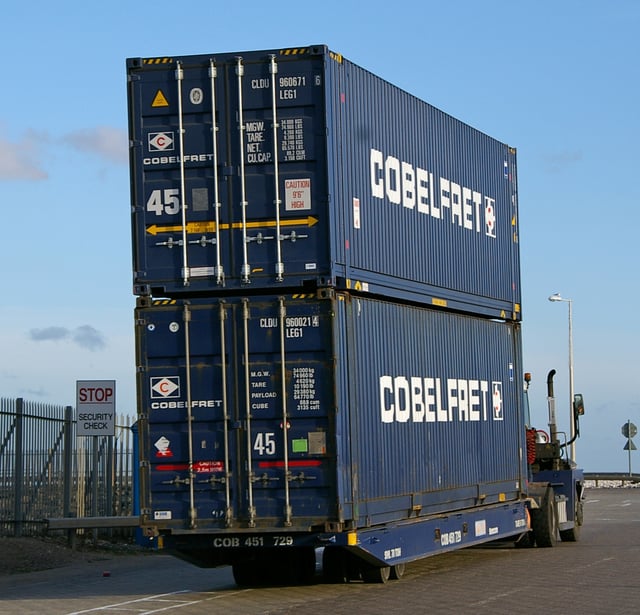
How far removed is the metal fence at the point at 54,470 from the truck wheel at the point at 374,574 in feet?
28.8

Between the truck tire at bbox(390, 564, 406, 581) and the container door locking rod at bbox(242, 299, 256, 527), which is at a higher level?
the container door locking rod at bbox(242, 299, 256, 527)

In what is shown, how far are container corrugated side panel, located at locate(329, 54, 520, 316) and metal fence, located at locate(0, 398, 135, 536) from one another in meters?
8.61

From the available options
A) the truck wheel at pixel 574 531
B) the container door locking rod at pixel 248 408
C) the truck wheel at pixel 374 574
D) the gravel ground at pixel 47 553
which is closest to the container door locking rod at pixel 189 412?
the container door locking rod at pixel 248 408

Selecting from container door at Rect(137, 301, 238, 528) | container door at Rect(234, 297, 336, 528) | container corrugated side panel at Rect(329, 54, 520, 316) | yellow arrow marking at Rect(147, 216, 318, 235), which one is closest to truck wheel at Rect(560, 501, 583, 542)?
container corrugated side panel at Rect(329, 54, 520, 316)

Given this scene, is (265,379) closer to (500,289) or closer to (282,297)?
(282,297)

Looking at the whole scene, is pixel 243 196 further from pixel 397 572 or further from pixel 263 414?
pixel 397 572

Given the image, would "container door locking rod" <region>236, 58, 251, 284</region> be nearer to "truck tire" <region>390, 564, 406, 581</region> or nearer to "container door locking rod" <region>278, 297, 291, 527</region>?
"container door locking rod" <region>278, 297, 291, 527</region>

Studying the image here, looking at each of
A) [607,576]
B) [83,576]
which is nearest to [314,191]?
[607,576]

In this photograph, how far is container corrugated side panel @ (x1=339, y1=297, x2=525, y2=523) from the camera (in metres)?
15.9

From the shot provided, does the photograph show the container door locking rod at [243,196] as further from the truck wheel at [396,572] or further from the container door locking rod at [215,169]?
the truck wheel at [396,572]

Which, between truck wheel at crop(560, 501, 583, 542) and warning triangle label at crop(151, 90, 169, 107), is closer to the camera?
warning triangle label at crop(151, 90, 169, 107)

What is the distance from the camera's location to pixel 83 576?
20188 mm

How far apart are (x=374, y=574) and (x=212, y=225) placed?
4.71 metres

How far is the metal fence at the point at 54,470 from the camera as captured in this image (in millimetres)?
23547
